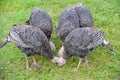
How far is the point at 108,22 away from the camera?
682 cm

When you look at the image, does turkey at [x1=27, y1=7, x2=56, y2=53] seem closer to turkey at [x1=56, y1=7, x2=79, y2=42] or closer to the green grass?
turkey at [x1=56, y1=7, x2=79, y2=42]

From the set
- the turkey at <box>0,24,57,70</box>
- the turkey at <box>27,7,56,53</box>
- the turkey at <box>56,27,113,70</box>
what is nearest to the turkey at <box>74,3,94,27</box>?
the turkey at <box>56,27,113,70</box>

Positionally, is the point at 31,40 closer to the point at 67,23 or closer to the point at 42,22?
the point at 42,22

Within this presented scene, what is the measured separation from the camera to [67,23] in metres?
5.75

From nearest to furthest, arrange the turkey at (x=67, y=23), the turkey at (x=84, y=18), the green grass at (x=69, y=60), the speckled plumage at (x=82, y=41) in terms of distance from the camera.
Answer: the speckled plumage at (x=82, y=41) < the green grass at (x=69, y=60) < the turkey at (x=67, y=23) < the turkey at (x=84, y=18)

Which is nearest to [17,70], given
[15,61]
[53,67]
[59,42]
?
[15,61]

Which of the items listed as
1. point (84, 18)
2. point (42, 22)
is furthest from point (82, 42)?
point (42, 22)

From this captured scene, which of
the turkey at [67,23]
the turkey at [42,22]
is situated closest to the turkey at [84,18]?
the turkey at [67,23]

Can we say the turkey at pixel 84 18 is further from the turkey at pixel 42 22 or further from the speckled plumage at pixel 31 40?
the speckled plumage at pixel 31 40

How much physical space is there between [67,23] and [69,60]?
682 mm

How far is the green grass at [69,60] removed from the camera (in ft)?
17.5

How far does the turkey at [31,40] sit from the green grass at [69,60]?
1.04 ft

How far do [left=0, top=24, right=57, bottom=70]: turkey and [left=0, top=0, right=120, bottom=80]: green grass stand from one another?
317 millimetres

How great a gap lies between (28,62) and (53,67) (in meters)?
0.48
